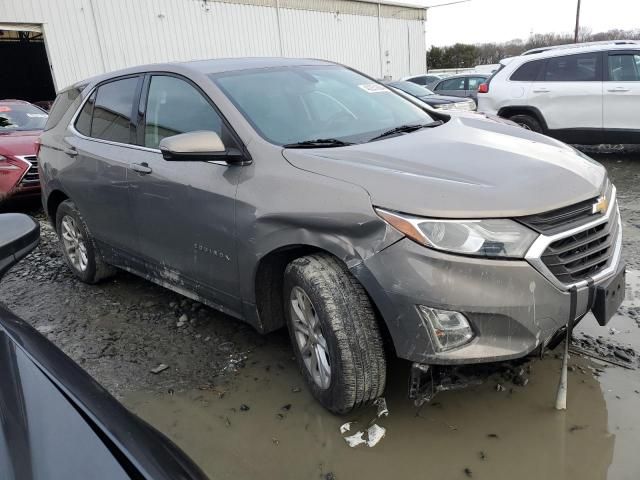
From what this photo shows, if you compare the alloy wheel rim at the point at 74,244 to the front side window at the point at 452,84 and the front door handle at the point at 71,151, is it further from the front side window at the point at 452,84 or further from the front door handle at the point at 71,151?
the front side window at the point at 452,84

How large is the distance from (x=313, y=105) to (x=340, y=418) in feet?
5.73

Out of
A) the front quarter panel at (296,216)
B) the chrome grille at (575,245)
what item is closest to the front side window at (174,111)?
the front quarter panel at (296,216)

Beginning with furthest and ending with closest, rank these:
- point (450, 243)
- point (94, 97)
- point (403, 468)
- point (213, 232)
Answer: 1. point (94, 97)
2. point (213, 232)
3. point (403, 468)
4. point (450, 243)

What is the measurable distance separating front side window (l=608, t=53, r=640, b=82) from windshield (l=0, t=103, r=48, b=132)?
8541 millimetres

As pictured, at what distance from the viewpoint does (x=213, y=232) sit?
2873mm

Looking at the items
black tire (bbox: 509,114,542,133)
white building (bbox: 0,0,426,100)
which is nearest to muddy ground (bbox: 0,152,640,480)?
black tire (bbox: 509,114,542,133)

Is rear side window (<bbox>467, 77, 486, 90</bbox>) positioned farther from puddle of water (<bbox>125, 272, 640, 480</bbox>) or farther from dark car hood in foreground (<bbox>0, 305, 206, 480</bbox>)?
dark car hood in foreground (<bbox>0, 305, 206, 480</bbox>)

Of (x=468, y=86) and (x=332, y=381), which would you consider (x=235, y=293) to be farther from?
(x=468, y=86)

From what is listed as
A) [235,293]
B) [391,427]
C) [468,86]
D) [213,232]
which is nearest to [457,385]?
[391,427]

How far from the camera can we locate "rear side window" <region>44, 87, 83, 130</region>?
14.7ft

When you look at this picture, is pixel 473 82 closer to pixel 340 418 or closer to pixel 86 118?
pixel 86 118

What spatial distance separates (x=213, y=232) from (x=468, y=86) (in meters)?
13.3

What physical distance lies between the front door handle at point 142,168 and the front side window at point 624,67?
23.4ft

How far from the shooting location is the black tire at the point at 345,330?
7.59ft
